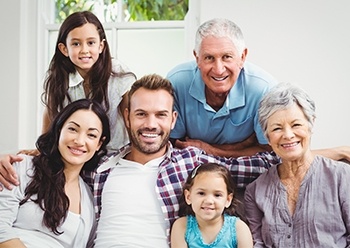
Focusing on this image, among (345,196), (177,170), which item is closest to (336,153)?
(345,196)

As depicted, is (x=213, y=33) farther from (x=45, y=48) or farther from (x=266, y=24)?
A: (x=45, y=48)

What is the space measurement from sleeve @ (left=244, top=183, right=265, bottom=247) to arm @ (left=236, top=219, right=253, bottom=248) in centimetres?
6

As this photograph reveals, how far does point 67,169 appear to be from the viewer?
2057 mm

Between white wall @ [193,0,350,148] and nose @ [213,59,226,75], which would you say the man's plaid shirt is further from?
white wall @ [193,0,350,148]

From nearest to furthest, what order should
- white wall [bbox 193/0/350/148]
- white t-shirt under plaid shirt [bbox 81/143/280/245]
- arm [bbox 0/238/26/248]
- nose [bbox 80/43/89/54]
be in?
1. arm [bbox 0/238/26/248]
2. white t-shirt under plaid shirt [bbox 81/143/280/245]
3. nose [bbox 80/43/89/54]
4. white wall [bbox 193/0/350/148]

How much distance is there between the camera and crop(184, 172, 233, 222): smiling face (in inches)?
72.7

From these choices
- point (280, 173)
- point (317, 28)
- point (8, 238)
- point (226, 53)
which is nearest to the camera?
point (8, 238)

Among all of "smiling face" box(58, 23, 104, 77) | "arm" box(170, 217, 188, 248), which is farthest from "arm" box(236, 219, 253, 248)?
"smiling face" box(58, 23, 104, 77)

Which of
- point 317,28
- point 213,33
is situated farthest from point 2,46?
point 317,28

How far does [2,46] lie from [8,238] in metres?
1.93

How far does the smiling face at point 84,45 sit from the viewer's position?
2.26 metres

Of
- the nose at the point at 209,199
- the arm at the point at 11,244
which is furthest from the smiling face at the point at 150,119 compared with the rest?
the arm at the point at 11,244

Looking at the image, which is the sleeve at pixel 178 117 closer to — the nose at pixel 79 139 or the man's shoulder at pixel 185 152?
the man's shoulder at pixel 185 152

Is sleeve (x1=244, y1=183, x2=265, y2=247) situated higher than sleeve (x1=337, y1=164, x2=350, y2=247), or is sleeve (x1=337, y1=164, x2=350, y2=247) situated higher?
sleeve (x1=337, y1=164, x2=350, y2=247)
